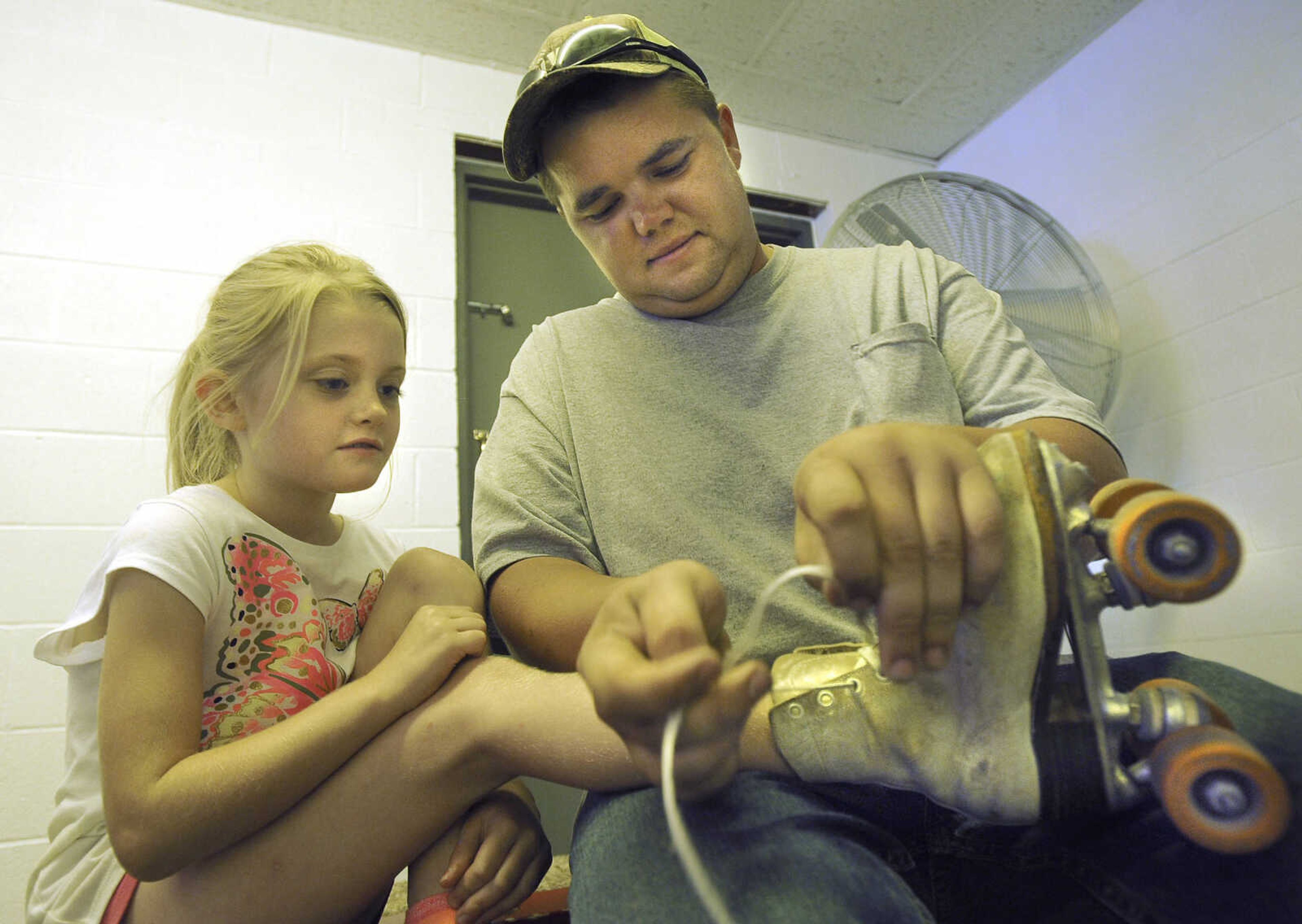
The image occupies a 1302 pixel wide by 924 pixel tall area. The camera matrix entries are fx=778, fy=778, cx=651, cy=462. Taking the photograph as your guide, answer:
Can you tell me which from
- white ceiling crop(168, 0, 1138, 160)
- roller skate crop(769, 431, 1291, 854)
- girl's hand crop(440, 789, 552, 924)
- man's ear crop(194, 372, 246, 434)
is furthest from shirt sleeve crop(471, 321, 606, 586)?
white ceiling crop(168, 0, 1138, 160)

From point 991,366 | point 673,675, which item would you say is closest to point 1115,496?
point 673,675

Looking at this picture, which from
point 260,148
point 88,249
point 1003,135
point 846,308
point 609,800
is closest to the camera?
point 609,800

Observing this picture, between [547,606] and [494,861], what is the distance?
8.5 inches

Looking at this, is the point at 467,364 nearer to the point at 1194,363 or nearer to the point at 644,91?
the point at 644,91

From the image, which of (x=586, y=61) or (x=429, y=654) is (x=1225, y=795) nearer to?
(x=429, y=654)

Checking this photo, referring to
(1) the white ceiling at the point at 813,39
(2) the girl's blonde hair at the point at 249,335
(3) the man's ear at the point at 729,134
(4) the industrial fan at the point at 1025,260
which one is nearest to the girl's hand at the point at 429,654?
(2) the girl's blonde hair at the point at 249,335

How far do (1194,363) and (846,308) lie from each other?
4.72ft

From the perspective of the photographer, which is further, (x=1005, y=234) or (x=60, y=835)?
(x=1005, y=234)

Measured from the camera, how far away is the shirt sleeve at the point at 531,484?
786mm

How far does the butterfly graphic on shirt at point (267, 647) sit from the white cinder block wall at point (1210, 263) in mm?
1258

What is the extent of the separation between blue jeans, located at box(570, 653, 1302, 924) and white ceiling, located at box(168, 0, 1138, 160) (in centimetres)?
209

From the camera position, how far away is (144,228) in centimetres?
180

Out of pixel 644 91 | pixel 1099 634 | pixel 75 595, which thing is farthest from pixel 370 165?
pixel 1099 634

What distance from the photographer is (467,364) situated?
2076 millimetres
